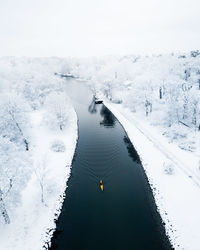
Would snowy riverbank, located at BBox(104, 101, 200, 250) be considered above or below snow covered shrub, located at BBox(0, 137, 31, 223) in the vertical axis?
below

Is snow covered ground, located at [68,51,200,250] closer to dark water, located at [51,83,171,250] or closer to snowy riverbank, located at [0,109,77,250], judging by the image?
dark water, located at [51,83,171,250]

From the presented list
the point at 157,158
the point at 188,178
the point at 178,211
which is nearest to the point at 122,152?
the point at 157,158

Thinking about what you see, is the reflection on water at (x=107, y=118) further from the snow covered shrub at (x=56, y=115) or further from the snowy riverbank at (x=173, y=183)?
the snow covered shrub at (x=56, y=115)

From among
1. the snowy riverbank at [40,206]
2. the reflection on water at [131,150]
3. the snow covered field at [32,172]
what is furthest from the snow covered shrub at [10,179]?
the reflection on water at [131,150]

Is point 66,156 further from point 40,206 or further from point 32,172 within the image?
point 40,206

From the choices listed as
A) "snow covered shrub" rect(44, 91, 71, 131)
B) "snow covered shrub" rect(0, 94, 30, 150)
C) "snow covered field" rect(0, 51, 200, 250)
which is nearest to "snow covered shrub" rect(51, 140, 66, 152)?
"snow covered field" rect(0, 51, 200, 250)

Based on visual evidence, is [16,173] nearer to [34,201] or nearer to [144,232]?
[34,201]
